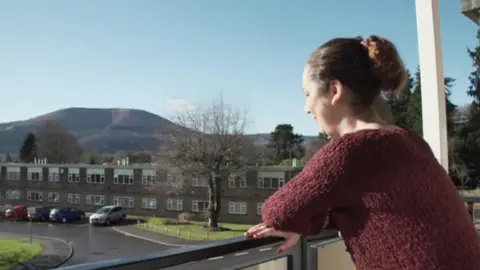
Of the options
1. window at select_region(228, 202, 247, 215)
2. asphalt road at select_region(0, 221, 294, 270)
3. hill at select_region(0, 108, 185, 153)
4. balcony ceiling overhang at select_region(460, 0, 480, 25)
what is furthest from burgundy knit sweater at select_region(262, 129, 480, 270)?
hill at select_region(0, 108, 185, 153)

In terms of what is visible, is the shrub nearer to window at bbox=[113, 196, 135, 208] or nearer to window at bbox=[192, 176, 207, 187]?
Answer: window at bbox=[192, 176, 207, 187]

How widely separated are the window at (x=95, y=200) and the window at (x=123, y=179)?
5.19ft

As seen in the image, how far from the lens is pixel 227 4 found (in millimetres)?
15734

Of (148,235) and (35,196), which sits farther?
(35,196)

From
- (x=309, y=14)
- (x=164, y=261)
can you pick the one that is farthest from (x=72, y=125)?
(x=164, y=261)

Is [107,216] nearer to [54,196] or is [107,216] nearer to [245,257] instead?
[54,196]

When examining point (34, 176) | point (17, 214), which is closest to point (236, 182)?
point (34, 176)

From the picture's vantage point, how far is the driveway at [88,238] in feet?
60.3

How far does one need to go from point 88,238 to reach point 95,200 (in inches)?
198

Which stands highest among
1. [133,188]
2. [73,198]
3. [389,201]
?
[389,201]

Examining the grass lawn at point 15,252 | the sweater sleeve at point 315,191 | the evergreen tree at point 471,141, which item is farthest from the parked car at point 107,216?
the sweater sleeve at point 315,191

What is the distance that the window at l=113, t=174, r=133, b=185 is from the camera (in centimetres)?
2523

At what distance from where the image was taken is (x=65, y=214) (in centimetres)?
2584

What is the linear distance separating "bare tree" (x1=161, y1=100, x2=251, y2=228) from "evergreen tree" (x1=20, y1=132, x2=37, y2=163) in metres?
14.3
